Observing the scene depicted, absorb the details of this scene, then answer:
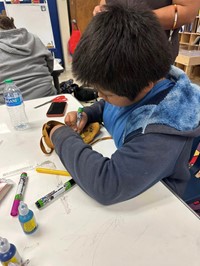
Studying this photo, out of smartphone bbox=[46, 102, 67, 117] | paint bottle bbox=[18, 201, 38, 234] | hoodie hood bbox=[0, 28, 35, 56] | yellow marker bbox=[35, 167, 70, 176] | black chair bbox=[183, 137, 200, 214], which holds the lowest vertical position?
black chair bbox=[183, 137, 200, 214]

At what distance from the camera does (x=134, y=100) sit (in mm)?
581

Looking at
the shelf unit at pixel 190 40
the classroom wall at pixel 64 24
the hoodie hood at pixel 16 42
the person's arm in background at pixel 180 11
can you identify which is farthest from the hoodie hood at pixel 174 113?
the shelf unit at pixel 190 40

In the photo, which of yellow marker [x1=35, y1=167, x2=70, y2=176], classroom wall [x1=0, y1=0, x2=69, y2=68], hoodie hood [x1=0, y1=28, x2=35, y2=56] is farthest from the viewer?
classroom wall [x1=0, y1=0, x2=69, y2=68]

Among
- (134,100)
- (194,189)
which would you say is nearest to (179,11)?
(134,100)

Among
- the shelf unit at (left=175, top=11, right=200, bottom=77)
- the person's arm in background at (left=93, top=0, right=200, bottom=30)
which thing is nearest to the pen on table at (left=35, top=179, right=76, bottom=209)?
the person's arm in background at (left=93, top=0, right=200, bottom=30)

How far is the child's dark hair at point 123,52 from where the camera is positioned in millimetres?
469

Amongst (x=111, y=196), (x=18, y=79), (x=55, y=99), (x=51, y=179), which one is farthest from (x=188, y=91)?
(x=18, y=79)

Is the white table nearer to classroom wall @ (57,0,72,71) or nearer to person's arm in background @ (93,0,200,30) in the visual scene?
person's arm in background @ (93,0,200,30)

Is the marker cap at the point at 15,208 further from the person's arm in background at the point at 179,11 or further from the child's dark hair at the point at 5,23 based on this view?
the child's dark hair at the point at 5,23

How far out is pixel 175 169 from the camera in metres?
0.61

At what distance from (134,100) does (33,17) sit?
3360 millimetres

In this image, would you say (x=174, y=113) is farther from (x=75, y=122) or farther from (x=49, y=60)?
(x=49, y=60)

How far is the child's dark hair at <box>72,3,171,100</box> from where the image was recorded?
47cm

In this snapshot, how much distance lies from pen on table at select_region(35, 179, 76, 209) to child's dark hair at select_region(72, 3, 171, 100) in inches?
11.1
